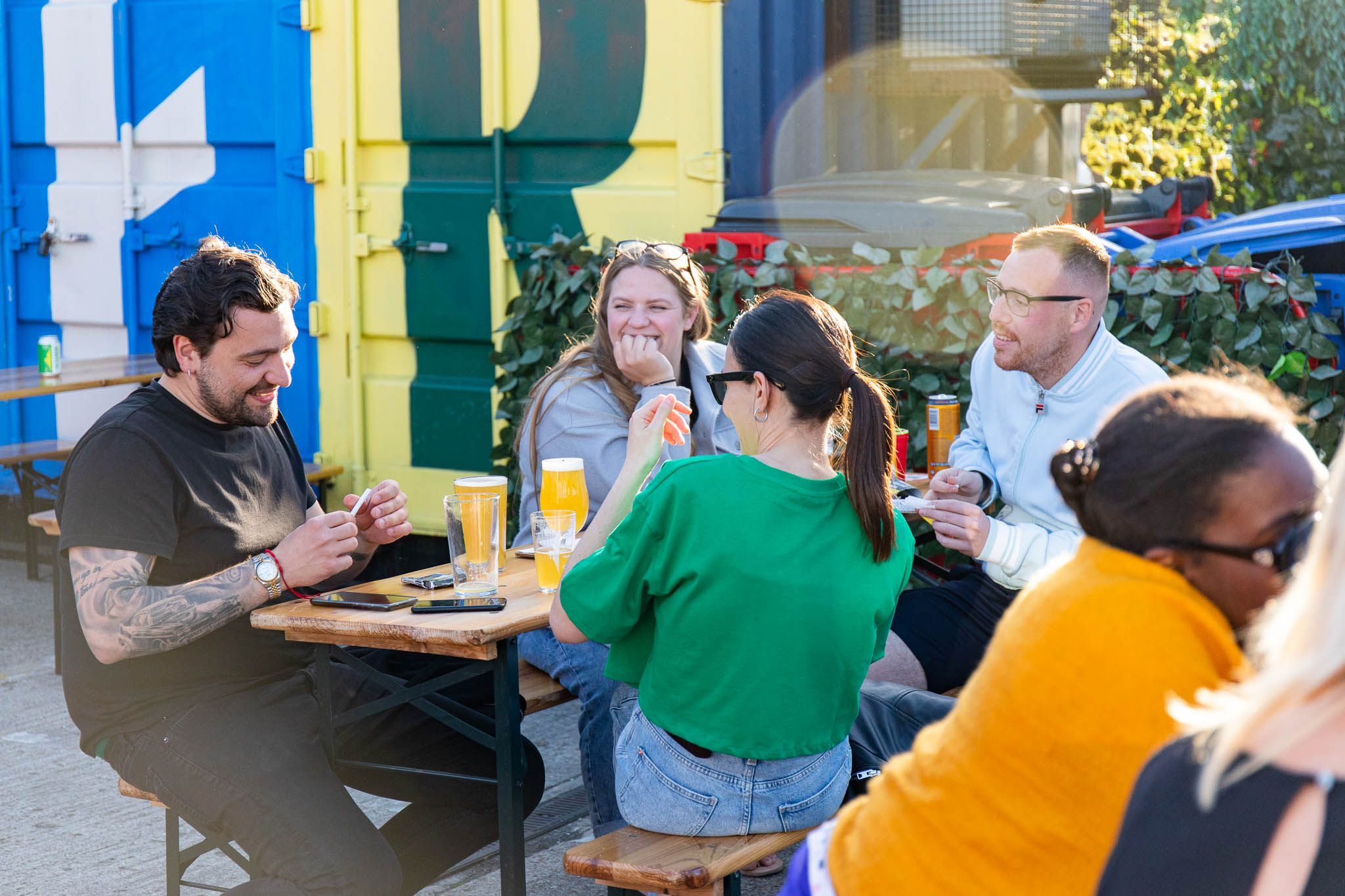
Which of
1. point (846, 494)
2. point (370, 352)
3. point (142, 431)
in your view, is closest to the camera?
point (846, 494)

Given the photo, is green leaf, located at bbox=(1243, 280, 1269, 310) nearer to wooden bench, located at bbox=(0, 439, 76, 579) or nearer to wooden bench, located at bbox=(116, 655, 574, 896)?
wooden bench, located at bbox=(116, 655, 574, 896)

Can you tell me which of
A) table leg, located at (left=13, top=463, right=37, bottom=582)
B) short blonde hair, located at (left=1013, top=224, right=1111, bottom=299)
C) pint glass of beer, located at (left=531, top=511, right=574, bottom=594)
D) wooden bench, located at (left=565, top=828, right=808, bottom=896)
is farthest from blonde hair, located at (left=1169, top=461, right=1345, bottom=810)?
table leg, located at (left=13, top=463, right=37, bottom=582)

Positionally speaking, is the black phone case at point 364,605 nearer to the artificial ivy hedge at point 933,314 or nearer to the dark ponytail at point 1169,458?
the artificial ivy hedge at point 933,314

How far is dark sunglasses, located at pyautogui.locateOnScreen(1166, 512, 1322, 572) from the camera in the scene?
135cm

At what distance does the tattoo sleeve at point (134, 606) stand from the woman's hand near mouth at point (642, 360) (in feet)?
3.91

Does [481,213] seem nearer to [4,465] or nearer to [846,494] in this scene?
[4,465]

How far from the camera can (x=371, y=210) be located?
19.0 ft

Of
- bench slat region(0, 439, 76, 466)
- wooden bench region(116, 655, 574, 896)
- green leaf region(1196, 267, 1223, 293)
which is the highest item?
green leaf region(1196, 267, 1223, 293)

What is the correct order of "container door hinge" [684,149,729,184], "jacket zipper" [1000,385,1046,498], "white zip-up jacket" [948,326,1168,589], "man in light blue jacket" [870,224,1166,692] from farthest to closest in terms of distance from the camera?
"container door hinge" [684,149,729,184], "jacket zipper" [1000,385,1046,498], "man in light blue jacket" [870,224,1166,692], "white zip-up jacket" [948,326,1168,589]

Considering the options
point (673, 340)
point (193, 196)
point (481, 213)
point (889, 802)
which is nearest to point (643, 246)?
point (673, 340)

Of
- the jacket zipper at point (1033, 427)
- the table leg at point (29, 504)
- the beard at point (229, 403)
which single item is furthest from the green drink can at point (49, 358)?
the jacket zipper at point (1033, 427)

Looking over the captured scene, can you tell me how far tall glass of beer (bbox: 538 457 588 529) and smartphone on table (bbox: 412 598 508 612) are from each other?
259 mm

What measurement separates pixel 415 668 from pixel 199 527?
23.7 inches

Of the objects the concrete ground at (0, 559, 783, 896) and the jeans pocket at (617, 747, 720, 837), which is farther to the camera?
the concrete ground at (0, 559, 783, 896)
